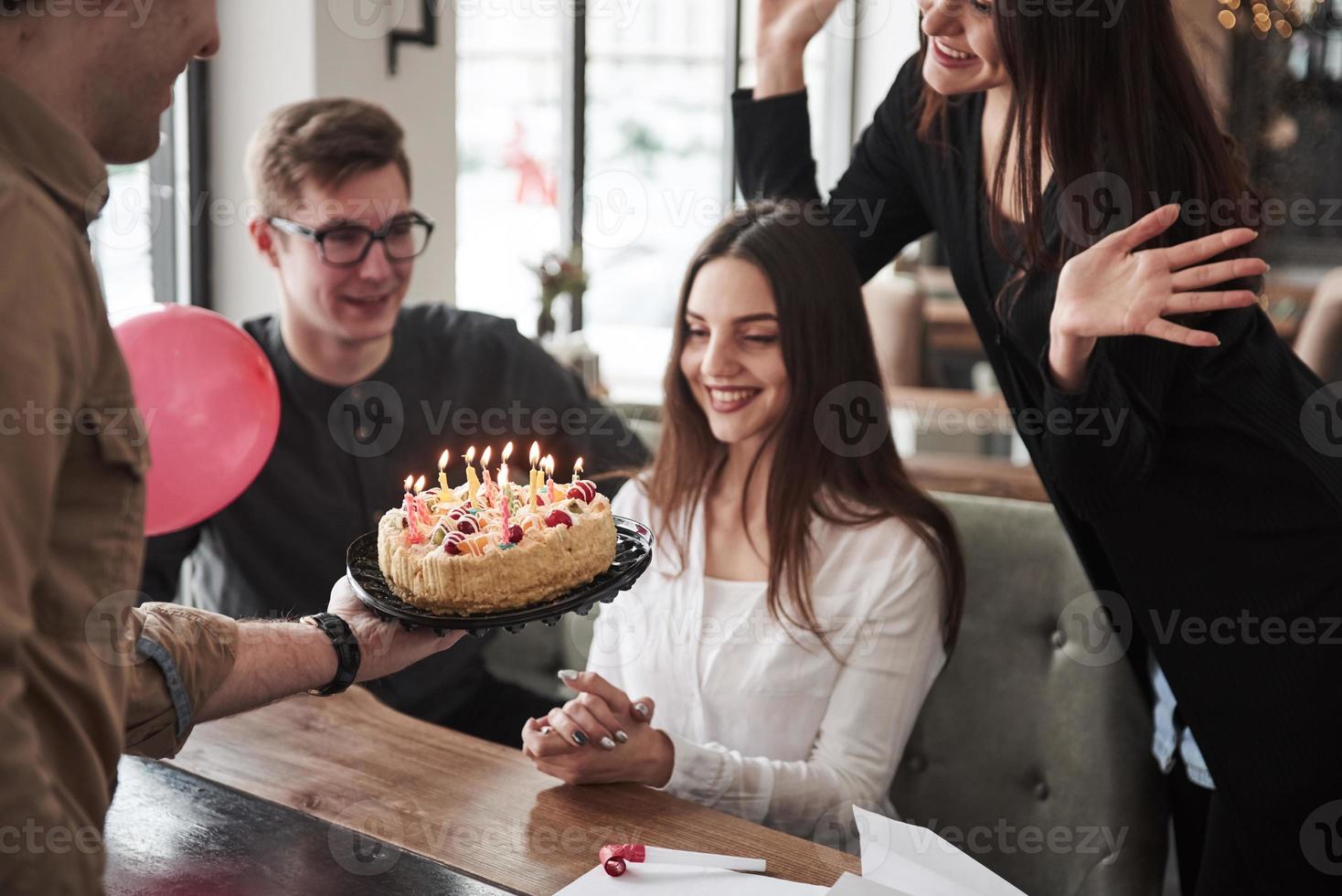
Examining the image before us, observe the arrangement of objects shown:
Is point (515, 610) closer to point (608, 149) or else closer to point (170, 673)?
point (170, 673)

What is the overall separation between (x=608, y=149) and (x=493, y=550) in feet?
13.2

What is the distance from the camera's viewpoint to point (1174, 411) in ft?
5.27

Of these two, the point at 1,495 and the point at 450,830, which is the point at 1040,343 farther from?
the point at 1,495

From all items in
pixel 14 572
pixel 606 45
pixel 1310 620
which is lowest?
pixel 1310 620

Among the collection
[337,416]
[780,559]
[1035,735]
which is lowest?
[1035,735]

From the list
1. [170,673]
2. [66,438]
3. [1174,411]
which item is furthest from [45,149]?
[1174,411]

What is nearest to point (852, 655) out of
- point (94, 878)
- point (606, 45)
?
point (94, 878)

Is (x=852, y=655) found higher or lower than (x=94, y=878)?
lower

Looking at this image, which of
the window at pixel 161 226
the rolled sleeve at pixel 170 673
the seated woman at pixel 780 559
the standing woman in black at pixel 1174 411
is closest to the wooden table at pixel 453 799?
the seated woman at pixel 780 559

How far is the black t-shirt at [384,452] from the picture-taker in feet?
7.06

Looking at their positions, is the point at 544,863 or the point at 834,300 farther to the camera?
the point at 834,300

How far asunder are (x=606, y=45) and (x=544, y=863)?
415 cm

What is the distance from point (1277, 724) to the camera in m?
1.58

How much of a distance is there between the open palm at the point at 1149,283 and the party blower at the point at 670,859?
2.30 ft
